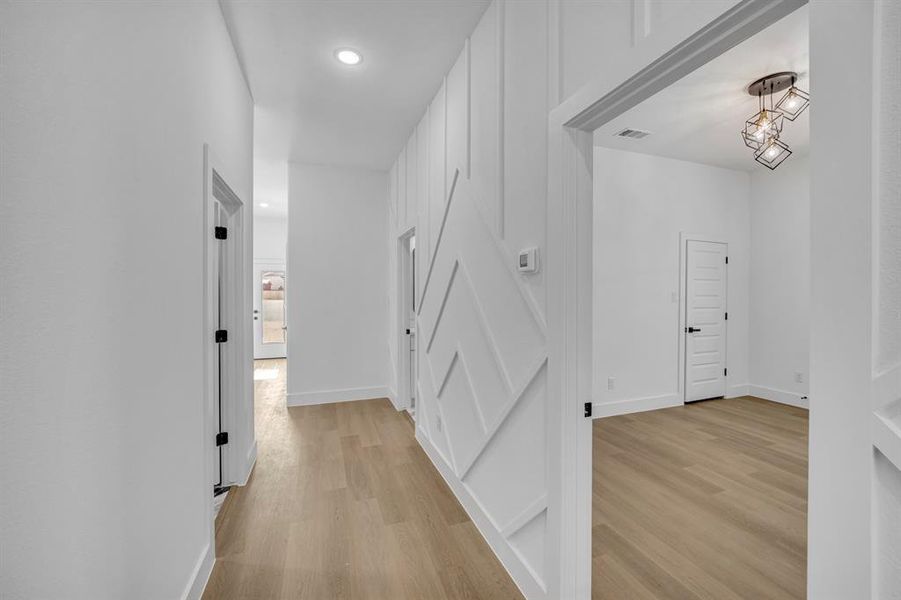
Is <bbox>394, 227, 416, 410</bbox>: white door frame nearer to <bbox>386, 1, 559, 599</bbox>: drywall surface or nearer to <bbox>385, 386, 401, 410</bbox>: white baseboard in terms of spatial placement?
<bbox>385, 386, 401, 410</bbox>: white baseboard

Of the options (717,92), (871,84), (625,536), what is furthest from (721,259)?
(871,84)

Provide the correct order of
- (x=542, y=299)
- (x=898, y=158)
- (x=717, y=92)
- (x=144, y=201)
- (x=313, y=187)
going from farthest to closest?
(x=313, y=187) → (x=717, y=92) → (x=542, y=299) → (x=144, y=201) → (x=898, y=158)

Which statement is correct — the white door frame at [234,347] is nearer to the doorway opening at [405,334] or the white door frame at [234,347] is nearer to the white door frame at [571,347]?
the doorway opening at [405,334]

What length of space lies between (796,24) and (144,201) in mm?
3608

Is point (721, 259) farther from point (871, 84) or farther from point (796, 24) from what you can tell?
point (871, 84)

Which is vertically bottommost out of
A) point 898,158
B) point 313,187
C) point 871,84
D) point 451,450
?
point 451,450

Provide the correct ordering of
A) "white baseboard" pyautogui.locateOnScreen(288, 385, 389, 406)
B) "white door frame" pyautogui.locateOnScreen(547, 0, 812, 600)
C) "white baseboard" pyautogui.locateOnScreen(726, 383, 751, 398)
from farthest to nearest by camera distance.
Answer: "white baseboard" pyautogui.locateOnScreen(726, 383, 751, 398) → "white baseboard" pyautogui.locateOnScreen(288, 385, 389, 406) → "white door frame" pyautogui.locateOnScreen(547, 0, 812, 600)

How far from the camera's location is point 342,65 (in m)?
2.77

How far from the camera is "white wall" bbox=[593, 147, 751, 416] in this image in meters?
4.46

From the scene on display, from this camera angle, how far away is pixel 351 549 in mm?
2109

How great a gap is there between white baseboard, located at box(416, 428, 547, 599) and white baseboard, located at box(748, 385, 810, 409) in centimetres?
461

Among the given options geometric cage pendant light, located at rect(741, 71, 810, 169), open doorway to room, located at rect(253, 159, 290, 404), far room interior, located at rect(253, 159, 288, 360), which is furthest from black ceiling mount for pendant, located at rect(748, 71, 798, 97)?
far room interior, located at rect(253, 159, 288, 360)

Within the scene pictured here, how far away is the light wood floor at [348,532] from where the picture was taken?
185 centimetres

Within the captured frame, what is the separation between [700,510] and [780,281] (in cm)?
402
